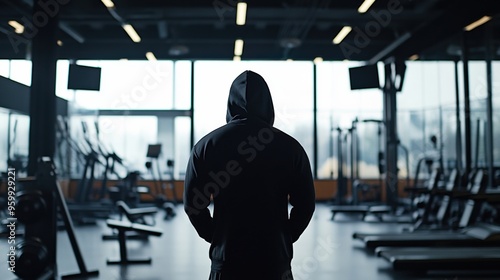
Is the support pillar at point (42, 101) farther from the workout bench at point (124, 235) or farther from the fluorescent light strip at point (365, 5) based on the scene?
the fluorescent light strip at point (365, 5)

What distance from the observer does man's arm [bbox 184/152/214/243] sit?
5.64 ft

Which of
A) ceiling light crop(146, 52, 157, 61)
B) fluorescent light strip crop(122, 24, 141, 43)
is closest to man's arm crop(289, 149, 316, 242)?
fluorescent light strip crop(122, 24, 141, 43)

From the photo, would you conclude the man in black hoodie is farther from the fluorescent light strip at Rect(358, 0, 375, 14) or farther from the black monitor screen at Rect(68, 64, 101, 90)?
the fluorescent light strip at Rect(358, 0, 375, 14)

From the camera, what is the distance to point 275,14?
28.5 ft

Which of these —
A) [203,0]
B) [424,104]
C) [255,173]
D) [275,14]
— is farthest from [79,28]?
[255,173]

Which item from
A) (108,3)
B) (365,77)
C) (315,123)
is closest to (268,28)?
(315,123)

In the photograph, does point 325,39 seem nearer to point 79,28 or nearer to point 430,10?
point 430,10

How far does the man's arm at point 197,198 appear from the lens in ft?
5.64

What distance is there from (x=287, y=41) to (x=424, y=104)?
3.88m

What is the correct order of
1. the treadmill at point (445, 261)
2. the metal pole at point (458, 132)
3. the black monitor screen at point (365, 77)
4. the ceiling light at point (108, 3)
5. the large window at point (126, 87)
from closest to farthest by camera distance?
1. the treadmill at point (445, 261)
2. the black monitor screen at point (365, 77)
3. the ceiling light at point (108, 3)
4. the metal pole at point (458, 132)
5. the large window at point (126, 87)

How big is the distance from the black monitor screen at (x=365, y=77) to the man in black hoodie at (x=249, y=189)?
3.93 m

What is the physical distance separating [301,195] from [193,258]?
123 inches

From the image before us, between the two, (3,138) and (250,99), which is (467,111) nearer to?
(250,99)

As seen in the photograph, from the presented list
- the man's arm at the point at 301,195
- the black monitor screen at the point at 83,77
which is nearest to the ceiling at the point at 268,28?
the black monitor screen at the point at 83,77
